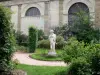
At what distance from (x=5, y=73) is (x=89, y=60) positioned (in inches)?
147

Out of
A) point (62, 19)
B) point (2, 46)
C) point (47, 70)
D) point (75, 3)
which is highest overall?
point (75, 3)

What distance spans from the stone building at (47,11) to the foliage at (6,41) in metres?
18.3

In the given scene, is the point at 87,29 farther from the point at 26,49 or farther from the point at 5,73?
the point at 5,73

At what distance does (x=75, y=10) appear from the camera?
30.2 metres

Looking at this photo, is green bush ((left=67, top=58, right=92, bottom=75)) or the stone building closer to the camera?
green bush ((left=67, top=58, right=92, bottom=75))

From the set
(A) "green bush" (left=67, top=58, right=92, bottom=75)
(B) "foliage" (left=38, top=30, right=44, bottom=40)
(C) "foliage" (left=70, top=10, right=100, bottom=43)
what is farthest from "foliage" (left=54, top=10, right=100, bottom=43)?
(A) "green bush" (left=67, top=58, right=92, bottom=75)

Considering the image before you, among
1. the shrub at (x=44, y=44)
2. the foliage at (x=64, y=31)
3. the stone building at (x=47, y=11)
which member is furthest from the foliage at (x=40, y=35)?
the shrub at (x=44, y=44)

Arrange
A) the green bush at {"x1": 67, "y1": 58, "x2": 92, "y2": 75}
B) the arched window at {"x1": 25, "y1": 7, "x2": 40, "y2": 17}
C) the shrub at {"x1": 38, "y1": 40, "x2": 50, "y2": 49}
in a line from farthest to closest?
the arched window at {"x1": 25, "y1": 7, "x2": 40, "y2": 17} → the shrub at {"x1": 38, "y1": 40, "x2": 50, "y2": 49} → the green bush at {"x1": 67, "y1": 58, "x2": 92, "y2": 75}

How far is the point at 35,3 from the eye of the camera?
3238 centimetres

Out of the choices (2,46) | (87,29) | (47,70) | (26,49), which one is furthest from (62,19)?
(2,46)

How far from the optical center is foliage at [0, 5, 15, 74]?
10695 millimetres

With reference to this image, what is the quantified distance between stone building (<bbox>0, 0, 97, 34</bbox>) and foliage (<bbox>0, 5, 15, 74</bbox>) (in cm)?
1833

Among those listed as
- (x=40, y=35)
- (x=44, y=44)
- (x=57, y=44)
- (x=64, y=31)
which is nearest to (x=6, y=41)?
(x=57, y=44)

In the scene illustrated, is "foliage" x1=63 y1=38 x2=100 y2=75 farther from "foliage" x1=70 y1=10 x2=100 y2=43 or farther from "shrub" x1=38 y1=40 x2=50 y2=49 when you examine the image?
"foliage" x1=70 y1=10 x2=100 y2=43
